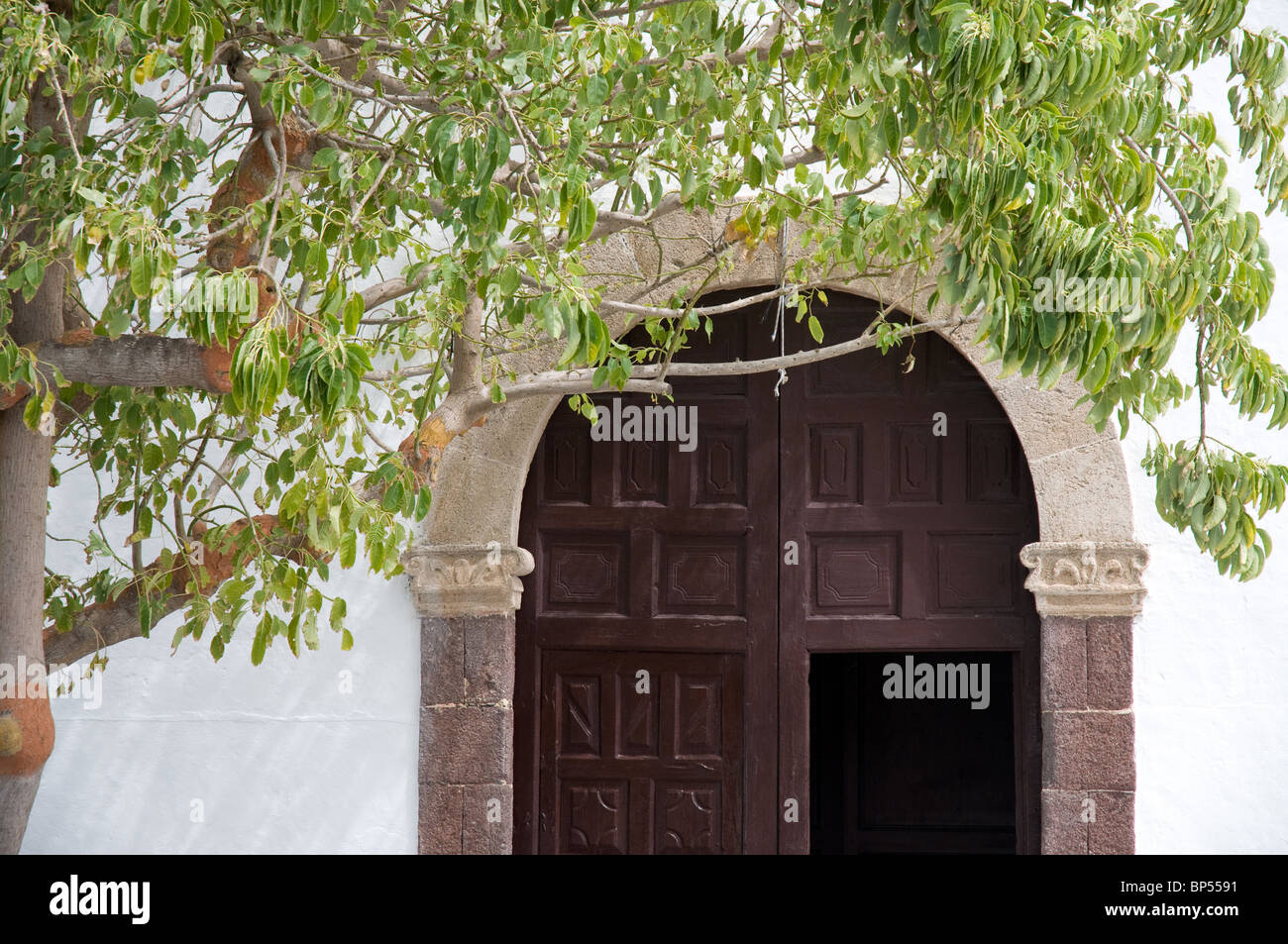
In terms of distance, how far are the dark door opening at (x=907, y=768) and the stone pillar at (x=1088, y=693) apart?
2.38 meters

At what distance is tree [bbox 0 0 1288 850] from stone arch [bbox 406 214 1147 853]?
78 centimetres

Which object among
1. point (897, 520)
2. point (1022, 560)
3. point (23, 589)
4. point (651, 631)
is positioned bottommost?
point (651, 631)

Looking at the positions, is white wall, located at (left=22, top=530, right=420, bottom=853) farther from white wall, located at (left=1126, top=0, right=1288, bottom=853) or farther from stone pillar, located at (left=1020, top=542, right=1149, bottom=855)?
white wall, located at (left=1126, top=0, right=1288, bottom=853)

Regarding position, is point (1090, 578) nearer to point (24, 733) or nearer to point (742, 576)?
point (742, 576)

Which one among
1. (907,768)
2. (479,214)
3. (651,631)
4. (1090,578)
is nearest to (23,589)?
(479,214)

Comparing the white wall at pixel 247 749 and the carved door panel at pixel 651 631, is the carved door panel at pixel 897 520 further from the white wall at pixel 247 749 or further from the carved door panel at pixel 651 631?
the white wall at pixel 247 749

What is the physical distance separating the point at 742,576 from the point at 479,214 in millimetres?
2424

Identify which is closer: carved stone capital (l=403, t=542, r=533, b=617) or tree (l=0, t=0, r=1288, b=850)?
tree (l=0, t=0, r=1288, b=850)

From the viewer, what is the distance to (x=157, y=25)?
236cm

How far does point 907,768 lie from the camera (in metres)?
6.95

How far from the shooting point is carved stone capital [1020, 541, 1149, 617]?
A: 4.26m

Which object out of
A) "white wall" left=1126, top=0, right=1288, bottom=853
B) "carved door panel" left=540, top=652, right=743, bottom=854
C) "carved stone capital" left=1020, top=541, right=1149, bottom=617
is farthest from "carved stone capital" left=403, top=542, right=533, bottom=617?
"white wall" left=1126, top=0, right=1288, bottom=853

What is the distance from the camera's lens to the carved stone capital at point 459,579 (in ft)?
14.4

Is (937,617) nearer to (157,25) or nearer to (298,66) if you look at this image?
(298,66)
